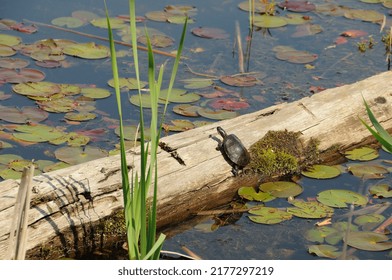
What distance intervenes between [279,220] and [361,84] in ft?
3.57

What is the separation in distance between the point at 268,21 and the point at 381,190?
8.70ft

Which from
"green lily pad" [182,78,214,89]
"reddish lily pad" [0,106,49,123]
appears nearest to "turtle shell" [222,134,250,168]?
"reddish lily pad" [0,106,49,123]

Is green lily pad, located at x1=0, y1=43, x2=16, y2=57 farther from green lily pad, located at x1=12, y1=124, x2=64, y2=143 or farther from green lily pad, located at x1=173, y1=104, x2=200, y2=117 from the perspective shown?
green lily pad, located at x1=173, y1=104, x2=200, y2=117

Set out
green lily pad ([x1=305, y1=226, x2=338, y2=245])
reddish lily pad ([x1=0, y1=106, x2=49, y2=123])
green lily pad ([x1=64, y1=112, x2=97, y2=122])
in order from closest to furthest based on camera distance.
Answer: green lily pad ([x1=305, y1=226, x2=338, y2=245]) < reddish lily pad ([x1=0, y1=106, x2=49, y2=123]) < green lily pad ([x1=64, y1=112, x2=97, y2=122])

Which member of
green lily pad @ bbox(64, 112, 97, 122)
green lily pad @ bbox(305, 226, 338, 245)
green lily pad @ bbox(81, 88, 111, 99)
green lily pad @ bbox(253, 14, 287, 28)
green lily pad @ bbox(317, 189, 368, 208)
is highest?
green lily pad @ bbox(253, 14, 287, 28)

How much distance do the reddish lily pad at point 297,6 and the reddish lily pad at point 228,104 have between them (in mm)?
1894

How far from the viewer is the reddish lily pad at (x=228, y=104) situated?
5.10 meters

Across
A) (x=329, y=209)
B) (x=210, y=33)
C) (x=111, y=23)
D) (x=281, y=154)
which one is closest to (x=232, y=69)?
(x=210, y=33)

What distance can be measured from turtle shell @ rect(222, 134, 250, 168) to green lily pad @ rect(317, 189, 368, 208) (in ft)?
1.44

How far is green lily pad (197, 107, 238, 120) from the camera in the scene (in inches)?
195

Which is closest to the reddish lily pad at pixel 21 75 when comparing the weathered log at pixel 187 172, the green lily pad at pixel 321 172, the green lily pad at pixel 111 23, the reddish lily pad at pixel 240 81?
the green lily pad at pixel 111 23

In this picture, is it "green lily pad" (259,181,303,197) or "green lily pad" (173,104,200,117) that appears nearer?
"green lily pad" (259,181,303,197)

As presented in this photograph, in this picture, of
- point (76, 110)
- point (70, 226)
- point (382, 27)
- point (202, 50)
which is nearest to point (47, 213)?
point (70, 226)

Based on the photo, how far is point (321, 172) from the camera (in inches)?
173
